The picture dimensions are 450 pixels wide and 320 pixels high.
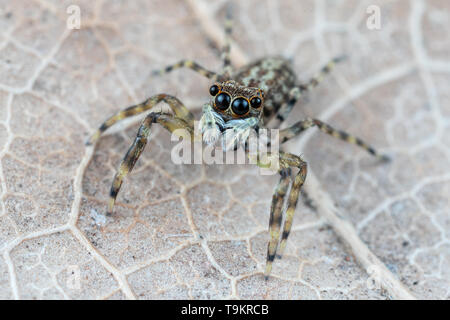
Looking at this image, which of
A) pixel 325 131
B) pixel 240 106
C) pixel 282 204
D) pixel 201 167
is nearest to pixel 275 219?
pixel 282 204

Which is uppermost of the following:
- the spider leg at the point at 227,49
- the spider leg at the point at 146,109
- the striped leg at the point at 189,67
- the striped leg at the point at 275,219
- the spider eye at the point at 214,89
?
the spider leg at the point at 227,49

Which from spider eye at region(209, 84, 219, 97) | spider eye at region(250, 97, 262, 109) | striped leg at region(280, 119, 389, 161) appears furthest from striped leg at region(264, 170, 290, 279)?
spider eye at region(209, 84, 219, 97)

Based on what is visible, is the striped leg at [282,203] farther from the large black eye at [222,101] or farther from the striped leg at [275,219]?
the large black eye at [222,101]

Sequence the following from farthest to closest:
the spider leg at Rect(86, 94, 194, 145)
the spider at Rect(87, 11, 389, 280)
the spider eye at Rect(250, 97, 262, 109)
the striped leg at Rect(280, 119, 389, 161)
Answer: the striped leg at Rect(280, 119, 389, 161)
the spider eye at Rect(250, 97, 262, 109)
the spider leg at Rect(86, 94, 194, 145)
the spider at Rect(87, 11, 389, 280)

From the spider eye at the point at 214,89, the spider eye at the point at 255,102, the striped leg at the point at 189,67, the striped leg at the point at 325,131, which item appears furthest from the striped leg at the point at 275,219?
the striped leg at the point at 189,67

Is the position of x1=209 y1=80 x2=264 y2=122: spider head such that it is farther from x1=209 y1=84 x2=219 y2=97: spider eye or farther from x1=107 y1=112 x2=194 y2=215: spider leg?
x1=107 y1=112 x2=194 y2=215: spider leg

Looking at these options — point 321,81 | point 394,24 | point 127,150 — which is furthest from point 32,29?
point 394,24
